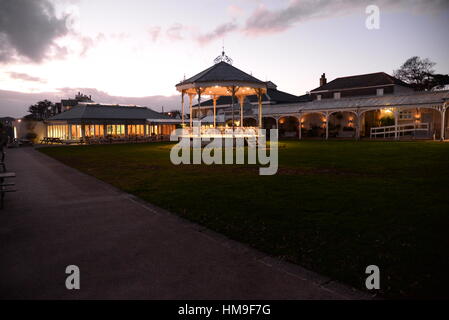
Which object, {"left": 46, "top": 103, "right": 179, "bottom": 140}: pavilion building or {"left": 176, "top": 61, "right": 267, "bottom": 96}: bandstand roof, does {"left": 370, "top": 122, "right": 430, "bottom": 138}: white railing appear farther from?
{"left": 46, "top": 103, "right": 179, "bottom": 140}: pavilion building

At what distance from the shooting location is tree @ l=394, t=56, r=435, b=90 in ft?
192

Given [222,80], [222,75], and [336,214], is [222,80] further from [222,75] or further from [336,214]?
[336,214]

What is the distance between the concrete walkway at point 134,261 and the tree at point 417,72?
6818cm

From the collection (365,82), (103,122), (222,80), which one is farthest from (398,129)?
(103,122)

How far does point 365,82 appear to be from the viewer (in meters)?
40.8

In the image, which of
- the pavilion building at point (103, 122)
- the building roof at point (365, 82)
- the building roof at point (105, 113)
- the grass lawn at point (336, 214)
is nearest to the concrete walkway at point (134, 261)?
the grass lawn at point (336, 214)

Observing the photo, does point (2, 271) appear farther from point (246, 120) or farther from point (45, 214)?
point (246, 120)

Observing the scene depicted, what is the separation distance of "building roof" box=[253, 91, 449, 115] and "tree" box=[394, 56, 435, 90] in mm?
33613

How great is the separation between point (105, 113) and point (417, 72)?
5922 cm

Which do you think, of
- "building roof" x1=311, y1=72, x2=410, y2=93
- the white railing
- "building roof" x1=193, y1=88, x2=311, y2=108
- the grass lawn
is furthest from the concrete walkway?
"building roof" x1=193, y1=88, x2=311, y2=108
